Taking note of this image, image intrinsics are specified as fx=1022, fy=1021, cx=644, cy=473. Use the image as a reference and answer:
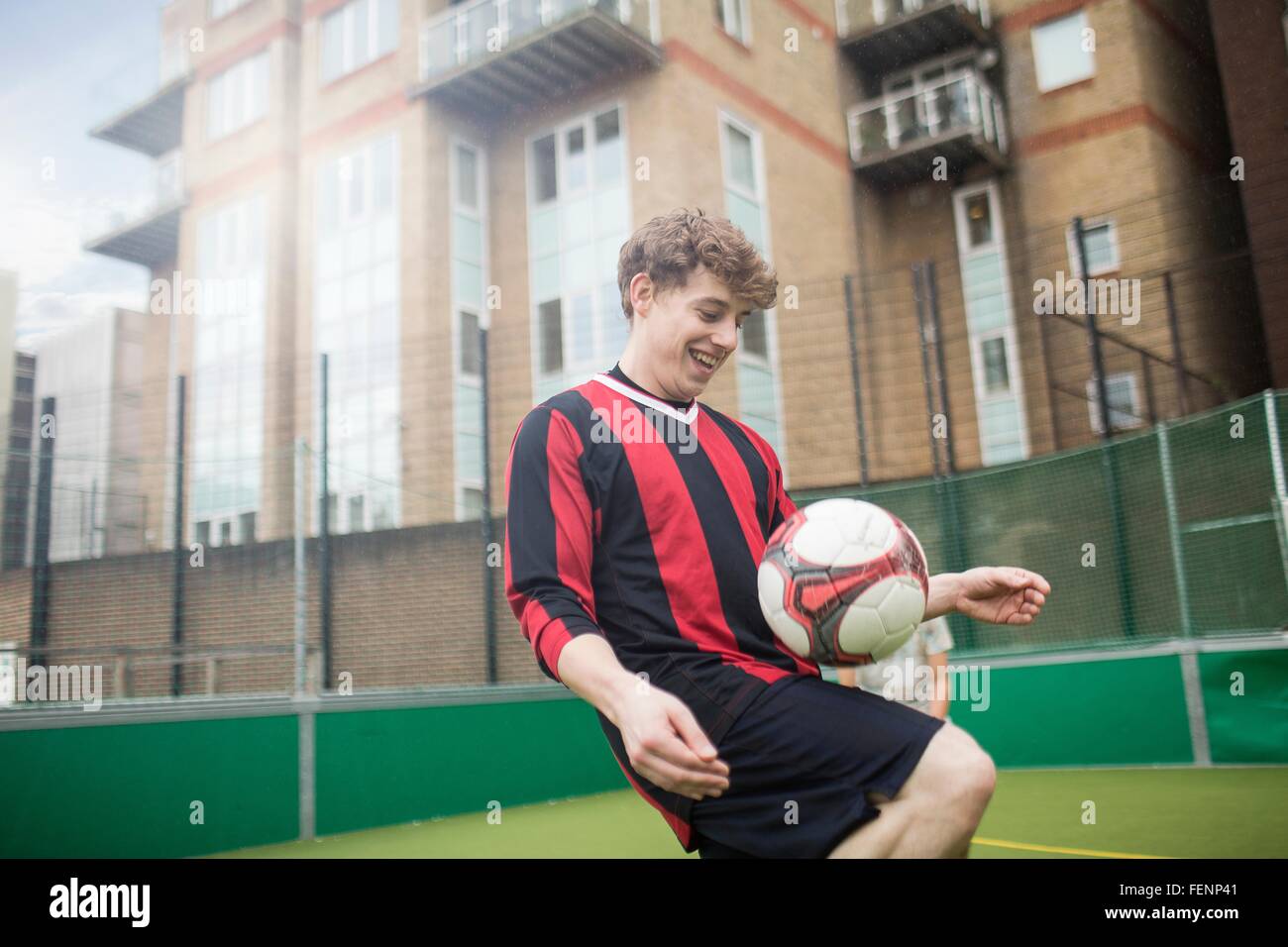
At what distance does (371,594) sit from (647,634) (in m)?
5.40

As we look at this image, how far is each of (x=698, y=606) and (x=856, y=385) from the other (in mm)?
6104

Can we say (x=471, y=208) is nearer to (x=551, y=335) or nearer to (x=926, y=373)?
(x=551, y=335)

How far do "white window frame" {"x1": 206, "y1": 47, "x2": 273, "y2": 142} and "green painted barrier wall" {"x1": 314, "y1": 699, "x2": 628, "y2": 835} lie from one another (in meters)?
5.41

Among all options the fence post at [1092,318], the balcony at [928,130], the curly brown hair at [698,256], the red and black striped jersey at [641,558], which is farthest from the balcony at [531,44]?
the red and black striped jersey at [641,558]

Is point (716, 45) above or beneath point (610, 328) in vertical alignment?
above

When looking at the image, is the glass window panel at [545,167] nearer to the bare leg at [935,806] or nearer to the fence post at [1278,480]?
the fence post at [1278,480]

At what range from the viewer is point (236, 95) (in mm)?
8203

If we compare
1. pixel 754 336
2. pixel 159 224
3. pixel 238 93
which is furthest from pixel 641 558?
pixel 159 224

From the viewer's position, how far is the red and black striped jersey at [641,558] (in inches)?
62.1

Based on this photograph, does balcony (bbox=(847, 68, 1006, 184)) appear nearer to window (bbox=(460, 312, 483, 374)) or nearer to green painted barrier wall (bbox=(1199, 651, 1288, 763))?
window (bbox=(460, 312, 483, 374))

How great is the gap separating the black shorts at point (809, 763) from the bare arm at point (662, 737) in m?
0.19

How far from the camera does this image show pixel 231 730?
455 centimetres
